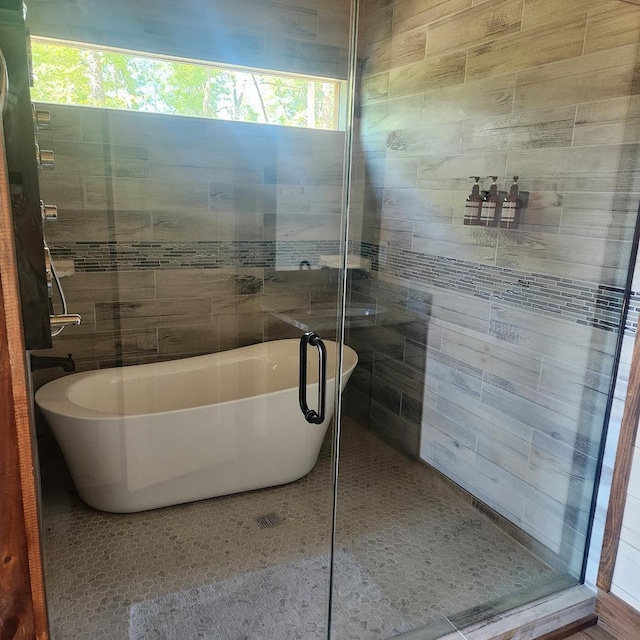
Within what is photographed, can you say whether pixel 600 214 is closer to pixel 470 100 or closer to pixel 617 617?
pixel 470 100

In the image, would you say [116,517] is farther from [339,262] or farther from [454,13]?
[454,13]

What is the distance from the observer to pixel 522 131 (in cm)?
222

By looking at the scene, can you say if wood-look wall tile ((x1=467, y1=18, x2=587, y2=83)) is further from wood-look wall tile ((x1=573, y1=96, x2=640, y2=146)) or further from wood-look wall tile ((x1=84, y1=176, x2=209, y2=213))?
wood-look wall tile ((x1=84, y1=176, x2=209, y2=213))

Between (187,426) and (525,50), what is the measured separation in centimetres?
211

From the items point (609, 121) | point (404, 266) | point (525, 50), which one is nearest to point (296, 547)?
point (404, 266)

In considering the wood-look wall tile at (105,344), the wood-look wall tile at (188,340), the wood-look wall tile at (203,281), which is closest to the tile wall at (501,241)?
the wood-look wall tile at (203,281)

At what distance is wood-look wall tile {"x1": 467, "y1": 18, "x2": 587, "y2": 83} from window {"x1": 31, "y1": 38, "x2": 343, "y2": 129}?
2.79 feet

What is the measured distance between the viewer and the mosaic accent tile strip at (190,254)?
8.82 feet

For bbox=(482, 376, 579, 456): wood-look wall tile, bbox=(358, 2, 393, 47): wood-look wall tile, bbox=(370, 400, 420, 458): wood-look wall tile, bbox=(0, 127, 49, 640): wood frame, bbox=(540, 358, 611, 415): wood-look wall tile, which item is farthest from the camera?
bbox=(370, 400, 420, 458): wood-look wall tile

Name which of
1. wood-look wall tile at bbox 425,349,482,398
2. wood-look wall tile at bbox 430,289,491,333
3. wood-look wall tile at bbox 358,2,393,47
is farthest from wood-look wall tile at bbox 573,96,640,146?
wood-look wall tile at bbox 358,2,393,47

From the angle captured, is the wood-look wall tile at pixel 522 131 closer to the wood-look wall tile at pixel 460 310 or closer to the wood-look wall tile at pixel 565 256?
the wood-look wall tile at pixel 565 256

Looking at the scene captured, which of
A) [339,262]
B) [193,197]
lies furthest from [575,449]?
[193,197]

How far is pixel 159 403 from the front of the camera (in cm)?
289

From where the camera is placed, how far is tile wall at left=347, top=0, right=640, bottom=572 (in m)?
1.97
